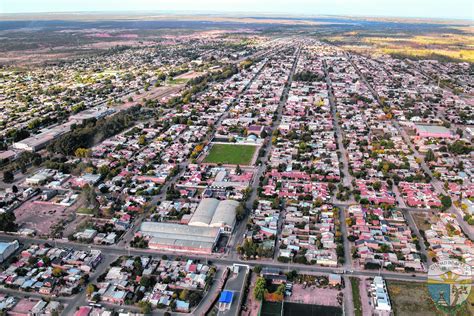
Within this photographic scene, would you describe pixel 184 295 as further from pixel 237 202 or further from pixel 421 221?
pixel 421 221

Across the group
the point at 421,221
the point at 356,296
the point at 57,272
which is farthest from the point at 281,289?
the point at 421,221

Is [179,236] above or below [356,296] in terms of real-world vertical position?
above

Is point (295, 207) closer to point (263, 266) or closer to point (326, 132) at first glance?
point (263, 266)

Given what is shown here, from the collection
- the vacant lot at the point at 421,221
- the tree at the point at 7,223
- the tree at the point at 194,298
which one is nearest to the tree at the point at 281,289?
the tree at the point at 194,298

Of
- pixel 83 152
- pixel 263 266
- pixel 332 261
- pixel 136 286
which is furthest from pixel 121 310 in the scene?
pixel 83 152

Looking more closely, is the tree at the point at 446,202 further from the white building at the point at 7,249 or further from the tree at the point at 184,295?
the white building at the point at 7,249

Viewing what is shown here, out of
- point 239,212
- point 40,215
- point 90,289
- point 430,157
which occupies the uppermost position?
point 430,157
